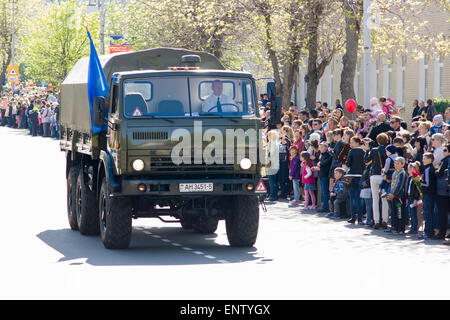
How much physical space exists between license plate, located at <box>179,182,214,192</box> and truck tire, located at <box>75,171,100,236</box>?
2519mm

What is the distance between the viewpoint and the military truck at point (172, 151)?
567 inches

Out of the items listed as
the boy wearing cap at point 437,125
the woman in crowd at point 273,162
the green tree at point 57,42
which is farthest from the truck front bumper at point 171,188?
the green tree at point 57,42

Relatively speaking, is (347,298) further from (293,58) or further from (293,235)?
(293,58)

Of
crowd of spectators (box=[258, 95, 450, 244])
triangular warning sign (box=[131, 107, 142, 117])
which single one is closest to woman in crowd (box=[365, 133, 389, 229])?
crowd of spectators (box=[258, 95, 450, 244])

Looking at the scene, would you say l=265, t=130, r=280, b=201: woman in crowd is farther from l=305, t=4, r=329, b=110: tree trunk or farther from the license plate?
l=305, t=4, r=329, b=110: tree trunk

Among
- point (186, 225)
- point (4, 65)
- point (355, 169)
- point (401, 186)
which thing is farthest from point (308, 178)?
point (4, 65)

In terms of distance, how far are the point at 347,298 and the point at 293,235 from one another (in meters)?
6.27

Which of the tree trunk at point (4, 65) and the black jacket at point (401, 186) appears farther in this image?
the tree trunk at point (4, 65)

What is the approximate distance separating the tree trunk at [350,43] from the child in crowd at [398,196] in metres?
11.7

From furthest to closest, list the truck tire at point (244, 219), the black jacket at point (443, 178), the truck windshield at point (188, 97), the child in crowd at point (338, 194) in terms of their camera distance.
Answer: the child in crowd at point (338, 194) → the black jacket at point (443, 178) → the truck tire at point (244, 219) → the truck windshield at point (188, 97)

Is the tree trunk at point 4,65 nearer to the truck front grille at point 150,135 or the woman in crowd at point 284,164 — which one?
the woman in crowd at point 284,164

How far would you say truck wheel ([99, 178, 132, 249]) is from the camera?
14.5m

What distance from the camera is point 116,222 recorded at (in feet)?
47.8

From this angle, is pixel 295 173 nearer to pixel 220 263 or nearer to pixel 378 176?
pixel 378 176
